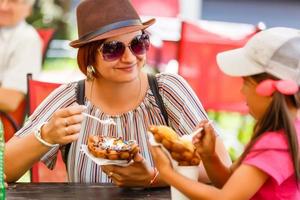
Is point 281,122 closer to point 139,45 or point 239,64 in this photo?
point 239,64

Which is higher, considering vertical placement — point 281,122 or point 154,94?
point 281,122

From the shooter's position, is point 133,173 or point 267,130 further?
point 133,173

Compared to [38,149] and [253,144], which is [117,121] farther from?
[253,144]

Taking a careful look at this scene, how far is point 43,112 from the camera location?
2.70m

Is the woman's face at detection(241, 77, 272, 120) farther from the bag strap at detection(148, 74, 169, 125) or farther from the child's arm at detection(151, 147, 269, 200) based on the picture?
the bag strap at detection(148, 74, 169, 125)

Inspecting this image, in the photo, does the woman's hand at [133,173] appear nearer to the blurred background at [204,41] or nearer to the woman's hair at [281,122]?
the woman's hair at [281,122]

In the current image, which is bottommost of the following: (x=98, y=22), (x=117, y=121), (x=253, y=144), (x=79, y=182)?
(x=79, y=182)

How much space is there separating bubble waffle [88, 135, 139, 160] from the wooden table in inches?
6.0

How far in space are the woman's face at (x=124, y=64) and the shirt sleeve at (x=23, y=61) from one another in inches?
47.5

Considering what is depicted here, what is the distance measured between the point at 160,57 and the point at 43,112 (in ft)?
4.11

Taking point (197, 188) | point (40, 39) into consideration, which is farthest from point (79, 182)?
point (40, 39)

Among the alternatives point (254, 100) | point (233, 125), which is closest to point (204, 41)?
point (233, 125)

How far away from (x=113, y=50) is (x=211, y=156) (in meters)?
0.68

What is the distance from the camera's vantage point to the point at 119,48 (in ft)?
8.21
